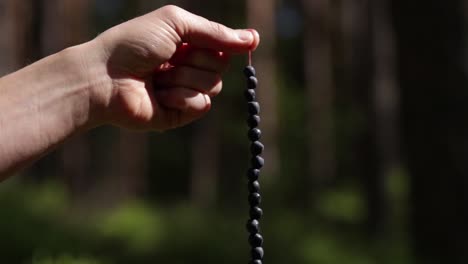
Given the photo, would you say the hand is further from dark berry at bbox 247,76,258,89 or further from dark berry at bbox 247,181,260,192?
dark berry at bbox 247,181,260,192

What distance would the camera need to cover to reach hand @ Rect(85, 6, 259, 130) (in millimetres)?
2375

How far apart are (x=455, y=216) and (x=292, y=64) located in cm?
1478

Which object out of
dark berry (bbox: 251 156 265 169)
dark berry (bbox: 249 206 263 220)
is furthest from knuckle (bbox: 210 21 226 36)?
dark berry (bbox: 249 206 263 220)

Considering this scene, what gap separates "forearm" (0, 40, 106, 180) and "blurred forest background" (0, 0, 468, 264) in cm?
44

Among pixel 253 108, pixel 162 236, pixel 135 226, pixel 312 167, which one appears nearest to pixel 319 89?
pixel 312 167

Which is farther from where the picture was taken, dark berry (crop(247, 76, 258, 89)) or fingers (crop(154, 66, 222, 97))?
fingers (crop(154, 66, 222, 97))

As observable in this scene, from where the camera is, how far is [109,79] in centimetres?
242

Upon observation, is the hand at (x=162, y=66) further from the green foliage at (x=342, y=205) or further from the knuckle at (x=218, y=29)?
the green foliage at (x=342, y=205)

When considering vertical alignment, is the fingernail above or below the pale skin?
above

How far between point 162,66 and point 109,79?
0.19 metres

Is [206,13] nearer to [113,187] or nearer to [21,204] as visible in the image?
[113,187]

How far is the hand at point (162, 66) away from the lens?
238 cm

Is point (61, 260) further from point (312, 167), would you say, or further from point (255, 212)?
point (312, 167)

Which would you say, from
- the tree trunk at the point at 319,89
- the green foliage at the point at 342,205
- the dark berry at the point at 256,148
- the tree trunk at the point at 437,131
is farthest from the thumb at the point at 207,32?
the tree trunk at the point at 319,89
